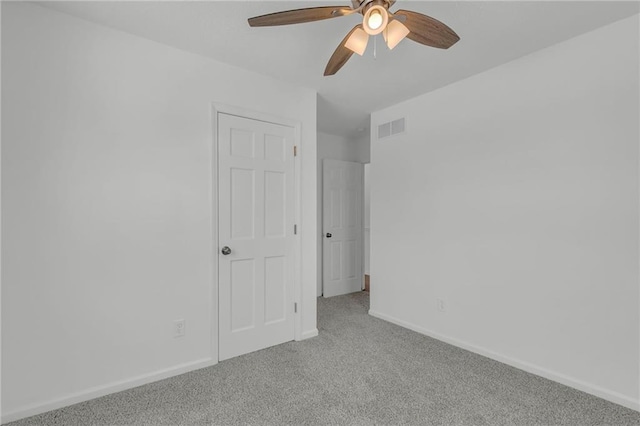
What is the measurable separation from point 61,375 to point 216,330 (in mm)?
966

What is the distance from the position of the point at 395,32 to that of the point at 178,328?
243 cm

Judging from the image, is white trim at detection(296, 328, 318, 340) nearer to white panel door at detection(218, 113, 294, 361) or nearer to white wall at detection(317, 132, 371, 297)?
white panel door at detection(218, 113, 294, 361)

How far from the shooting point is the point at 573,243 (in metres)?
2.15

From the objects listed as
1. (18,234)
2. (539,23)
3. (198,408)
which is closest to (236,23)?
(18,234)

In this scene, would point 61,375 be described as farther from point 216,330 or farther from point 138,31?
point 138,31

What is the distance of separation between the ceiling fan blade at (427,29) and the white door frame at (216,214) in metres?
1.51

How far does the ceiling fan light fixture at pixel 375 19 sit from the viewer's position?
1.42 m

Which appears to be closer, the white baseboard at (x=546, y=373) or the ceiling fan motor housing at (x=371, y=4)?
the ceiling fan motor housing at (x=371, y=4)

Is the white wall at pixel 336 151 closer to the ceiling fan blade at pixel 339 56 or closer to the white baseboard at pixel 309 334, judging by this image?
the white baseboard at pixel 309 334

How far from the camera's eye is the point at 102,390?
6.64ft

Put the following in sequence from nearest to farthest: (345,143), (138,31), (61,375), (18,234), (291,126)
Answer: (18,234), (61,375), (138,31), (291,126), (345,143)

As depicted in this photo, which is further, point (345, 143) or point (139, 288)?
point (345, 143)

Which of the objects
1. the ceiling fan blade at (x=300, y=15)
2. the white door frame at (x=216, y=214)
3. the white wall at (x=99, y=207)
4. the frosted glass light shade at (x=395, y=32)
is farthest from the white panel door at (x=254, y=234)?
the frosted glass light shade at (x=395, y=32)

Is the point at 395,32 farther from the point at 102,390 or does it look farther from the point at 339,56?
the point at 102,390
